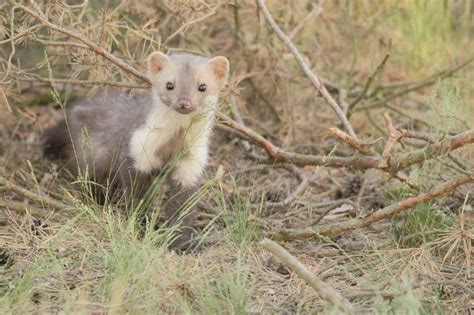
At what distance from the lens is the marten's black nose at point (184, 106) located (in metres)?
5.14

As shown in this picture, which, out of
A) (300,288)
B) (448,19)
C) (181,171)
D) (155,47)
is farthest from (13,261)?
(448,19)

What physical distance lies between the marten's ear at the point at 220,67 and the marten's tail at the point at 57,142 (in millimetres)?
1570

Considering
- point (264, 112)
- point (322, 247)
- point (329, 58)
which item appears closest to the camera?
point (322, 247)

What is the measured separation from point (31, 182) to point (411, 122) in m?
3.26

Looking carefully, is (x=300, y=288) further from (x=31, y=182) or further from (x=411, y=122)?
(x=411, y=122)

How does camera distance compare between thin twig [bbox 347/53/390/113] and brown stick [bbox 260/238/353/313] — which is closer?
brown stick [bbox 260/238/353/313]

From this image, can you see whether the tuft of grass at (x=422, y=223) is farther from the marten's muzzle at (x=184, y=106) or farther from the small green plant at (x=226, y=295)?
the marten's muzzle at (x=184, y=106)

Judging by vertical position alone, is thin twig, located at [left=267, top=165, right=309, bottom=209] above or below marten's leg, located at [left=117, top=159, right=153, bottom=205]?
below

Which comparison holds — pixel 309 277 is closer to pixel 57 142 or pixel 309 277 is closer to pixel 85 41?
pixel 85 41

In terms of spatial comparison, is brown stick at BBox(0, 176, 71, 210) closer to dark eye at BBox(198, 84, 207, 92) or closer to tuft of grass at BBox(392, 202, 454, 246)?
dark eye at BBox(198, 84, 207, 92)

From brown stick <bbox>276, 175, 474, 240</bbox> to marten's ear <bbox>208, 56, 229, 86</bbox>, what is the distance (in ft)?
3.65

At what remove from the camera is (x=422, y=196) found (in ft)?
16.2

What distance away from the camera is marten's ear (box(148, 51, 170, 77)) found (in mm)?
5398

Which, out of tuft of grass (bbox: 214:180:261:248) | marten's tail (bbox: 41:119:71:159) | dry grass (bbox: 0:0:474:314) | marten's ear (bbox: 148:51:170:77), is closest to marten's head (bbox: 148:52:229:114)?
marten's ear (bbox: 148:51:170:77)
